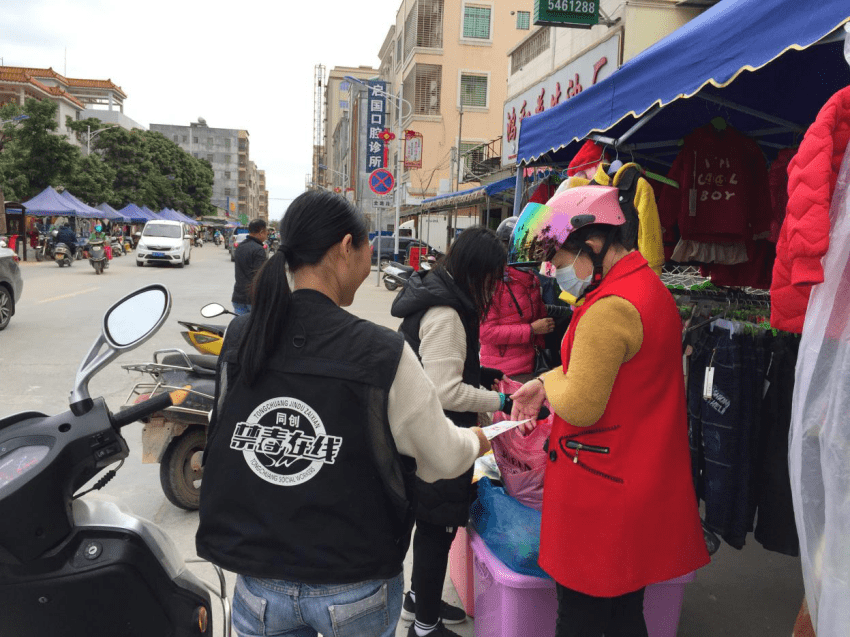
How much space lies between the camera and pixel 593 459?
2096 mm

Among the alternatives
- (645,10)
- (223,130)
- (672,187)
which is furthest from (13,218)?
(223,130)

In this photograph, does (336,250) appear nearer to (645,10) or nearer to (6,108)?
(645,10)

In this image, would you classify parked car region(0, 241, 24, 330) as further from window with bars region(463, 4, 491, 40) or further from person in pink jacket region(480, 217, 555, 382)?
window with bars region(463, 4, 491, 40)

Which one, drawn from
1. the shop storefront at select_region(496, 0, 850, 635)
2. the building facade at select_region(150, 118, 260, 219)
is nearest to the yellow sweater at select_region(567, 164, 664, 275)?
the shop storefront at select_region(496, 0, 850, 635)

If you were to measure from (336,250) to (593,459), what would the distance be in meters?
Result: 1.05

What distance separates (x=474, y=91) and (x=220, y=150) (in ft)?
→ 319

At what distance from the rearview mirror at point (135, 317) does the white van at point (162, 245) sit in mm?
27536

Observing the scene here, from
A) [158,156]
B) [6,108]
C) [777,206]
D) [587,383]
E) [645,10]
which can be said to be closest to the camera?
[587,383]

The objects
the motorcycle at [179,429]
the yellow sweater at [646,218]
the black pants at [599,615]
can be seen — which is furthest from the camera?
the motorcycle at [179,429]

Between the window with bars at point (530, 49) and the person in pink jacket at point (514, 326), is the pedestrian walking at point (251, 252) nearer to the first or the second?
the person in pink jacket at point (514, 326)

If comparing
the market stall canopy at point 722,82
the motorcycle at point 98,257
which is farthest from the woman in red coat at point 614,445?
the motorcycle at point 98,257

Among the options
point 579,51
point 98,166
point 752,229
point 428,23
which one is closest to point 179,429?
point 752,229

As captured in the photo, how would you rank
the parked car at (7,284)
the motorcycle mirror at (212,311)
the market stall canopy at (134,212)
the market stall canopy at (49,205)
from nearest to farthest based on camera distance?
the motorcycle mirror at (212,311), the parked car at (7,284), the market stall canopy at (49,205), the market stall canopy at (134,212)

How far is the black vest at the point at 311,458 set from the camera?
1.50m
